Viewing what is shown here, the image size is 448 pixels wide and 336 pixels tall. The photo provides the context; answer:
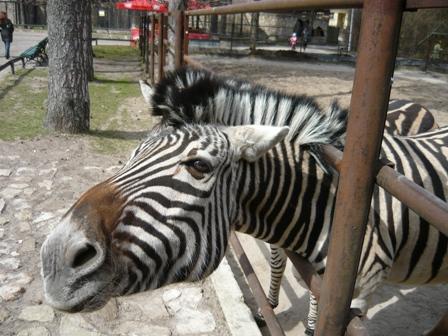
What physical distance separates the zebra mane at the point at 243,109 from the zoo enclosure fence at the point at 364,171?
39 centimetres

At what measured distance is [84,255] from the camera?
4.69 ft

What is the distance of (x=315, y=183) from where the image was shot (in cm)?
200

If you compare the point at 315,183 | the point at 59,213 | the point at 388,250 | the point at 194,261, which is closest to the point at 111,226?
the point at 194,261

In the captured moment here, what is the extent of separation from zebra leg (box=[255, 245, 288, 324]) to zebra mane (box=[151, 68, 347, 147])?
4.90 feet

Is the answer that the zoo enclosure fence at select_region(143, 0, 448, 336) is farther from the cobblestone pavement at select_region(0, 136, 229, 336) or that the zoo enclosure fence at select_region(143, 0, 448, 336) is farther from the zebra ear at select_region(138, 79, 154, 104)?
the cobblestone pavement at select_region(0, 136, 229, 336)

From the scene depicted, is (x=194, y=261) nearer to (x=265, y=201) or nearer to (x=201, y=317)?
(x=265, y=201)

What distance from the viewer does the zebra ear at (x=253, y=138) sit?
1.65m

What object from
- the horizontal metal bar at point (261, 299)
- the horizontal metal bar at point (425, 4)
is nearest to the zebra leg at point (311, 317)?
the horizontal metal bar at point (261, 299)

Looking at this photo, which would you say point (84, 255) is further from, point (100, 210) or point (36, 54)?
point (36, 54)

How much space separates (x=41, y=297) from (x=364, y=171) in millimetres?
2877

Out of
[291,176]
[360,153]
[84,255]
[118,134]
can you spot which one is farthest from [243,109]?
[118,134]

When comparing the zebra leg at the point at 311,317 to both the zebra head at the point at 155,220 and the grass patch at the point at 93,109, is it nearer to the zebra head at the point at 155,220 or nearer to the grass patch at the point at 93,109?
the zebra head at the point at 155,220

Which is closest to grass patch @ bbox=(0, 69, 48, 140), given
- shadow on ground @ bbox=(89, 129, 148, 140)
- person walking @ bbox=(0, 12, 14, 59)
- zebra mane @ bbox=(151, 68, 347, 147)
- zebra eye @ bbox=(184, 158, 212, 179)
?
shadow on ground @ bbox=(89, 129, 148, 140)

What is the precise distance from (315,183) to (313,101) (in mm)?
389
